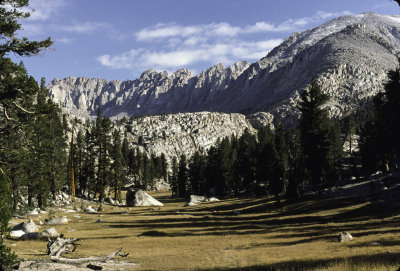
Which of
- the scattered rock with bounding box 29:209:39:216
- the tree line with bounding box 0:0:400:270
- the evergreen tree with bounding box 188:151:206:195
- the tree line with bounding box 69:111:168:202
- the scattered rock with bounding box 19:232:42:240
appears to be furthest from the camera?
the evergreen tree with bounding box 188:151:206:195

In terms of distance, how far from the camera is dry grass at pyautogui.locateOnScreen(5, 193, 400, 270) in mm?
13938

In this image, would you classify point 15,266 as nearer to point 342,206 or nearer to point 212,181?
point 342,206

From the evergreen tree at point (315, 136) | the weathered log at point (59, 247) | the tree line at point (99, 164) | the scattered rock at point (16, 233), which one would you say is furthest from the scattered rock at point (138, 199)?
the weathered log at point (59, 247)

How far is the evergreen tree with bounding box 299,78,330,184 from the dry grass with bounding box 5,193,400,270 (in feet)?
31.7

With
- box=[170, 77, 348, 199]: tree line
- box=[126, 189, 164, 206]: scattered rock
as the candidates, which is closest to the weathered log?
box=[170, 77, 348, 199]: tree line

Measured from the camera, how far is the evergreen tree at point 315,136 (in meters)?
43.4

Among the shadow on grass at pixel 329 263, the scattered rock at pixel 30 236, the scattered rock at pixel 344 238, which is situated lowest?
the scattered rock at pixel 30 236

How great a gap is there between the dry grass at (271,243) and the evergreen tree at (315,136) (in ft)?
31.7

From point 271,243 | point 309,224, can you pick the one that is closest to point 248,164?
point 309,224

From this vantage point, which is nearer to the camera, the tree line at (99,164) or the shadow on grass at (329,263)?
the shadow on grass at (329,263)

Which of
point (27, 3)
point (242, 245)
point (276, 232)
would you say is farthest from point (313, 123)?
point (27, 3)

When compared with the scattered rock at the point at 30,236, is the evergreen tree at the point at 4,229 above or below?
above

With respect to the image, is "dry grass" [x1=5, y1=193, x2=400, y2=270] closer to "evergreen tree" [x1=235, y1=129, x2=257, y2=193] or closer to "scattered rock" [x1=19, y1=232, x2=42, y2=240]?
"scattered rock" [x1=19, y1=232, x2=42, y2=240]

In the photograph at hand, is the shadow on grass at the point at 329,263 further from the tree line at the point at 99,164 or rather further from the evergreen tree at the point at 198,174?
the evergreen tree at the point at 198,174
